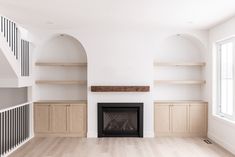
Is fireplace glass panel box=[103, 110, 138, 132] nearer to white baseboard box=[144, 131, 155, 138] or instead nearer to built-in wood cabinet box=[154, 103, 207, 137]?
Result: white baseboard box=[144, 131, 155, 138]

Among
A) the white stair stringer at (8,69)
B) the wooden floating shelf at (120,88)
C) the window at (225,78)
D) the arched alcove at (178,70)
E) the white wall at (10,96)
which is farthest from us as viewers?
the arched alcove at (178,70)

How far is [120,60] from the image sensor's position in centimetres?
659

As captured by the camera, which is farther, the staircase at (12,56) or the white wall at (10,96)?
the white wall at (10,96)

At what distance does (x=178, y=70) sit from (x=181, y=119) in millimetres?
1282

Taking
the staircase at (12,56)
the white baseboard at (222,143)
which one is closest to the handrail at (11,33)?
the staircase at (12,56)

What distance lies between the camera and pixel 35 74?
6758mm

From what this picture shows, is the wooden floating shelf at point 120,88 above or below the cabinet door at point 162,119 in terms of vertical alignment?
above

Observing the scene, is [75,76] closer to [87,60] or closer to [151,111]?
[87,60]

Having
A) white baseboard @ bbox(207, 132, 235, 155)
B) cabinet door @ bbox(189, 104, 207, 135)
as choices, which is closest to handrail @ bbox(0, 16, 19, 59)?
cabinet door @ bbox(189, 104, 207, 135)

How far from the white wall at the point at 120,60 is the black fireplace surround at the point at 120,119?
13cm

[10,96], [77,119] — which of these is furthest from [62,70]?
[10,96]

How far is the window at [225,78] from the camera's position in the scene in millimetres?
5532

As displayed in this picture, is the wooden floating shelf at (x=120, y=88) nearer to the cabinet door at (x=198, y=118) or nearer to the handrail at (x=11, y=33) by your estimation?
the cabinet door at (x=198, y=118)

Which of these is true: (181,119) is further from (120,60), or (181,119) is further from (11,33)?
(11,33)
